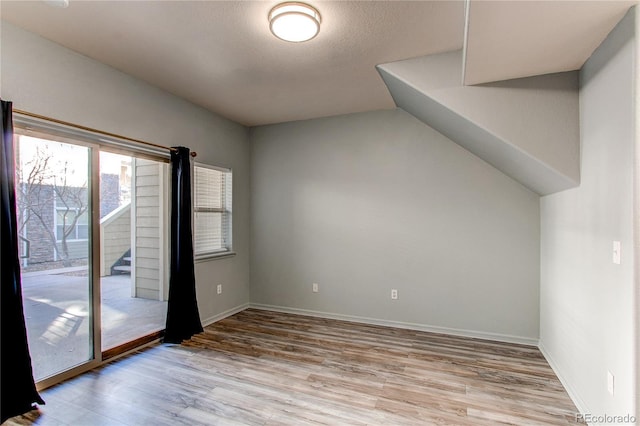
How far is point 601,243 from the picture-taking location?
1829mm

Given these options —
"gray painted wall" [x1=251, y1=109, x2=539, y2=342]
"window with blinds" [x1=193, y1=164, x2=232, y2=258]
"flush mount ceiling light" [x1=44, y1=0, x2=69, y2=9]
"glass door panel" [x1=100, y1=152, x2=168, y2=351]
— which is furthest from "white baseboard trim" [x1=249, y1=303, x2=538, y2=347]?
"flush mount ceiling light" [x1=44, y1=0, x2=69, y2=9]

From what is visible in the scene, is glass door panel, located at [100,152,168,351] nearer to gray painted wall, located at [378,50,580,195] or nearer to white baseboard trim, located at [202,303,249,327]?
white baseboard trim, located at [202,303,249,327]

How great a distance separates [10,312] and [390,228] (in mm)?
3417

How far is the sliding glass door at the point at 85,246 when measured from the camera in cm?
237

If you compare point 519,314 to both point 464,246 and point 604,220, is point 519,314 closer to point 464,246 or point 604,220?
point 464,246

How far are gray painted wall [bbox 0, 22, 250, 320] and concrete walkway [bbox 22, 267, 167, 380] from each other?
873 mm

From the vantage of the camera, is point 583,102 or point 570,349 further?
point 570,349

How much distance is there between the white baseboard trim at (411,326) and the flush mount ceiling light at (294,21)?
3.17 m

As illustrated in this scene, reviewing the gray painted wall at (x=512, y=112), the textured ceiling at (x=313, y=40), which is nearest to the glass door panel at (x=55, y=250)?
the textured ceiling at (x=313, y=40)

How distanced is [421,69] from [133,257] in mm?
3276

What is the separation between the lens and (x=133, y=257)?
317 centimetres

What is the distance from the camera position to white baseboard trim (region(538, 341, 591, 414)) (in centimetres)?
207

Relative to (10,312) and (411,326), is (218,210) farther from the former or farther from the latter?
(411,326)

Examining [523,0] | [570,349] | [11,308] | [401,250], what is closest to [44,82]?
[11,308]
